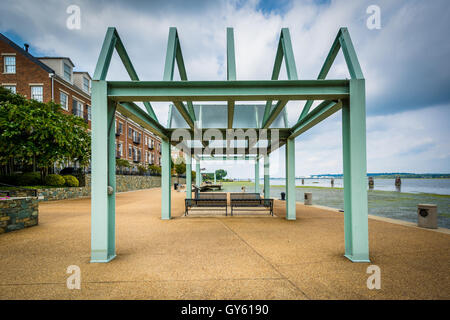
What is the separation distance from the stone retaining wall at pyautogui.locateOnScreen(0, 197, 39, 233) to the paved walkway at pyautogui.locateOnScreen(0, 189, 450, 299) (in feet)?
1.17

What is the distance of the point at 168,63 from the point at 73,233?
18.5ft

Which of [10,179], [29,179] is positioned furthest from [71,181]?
[10,179]

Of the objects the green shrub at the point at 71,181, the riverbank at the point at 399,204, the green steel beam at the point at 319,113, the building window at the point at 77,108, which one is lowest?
the riverbank at the point at 399,204

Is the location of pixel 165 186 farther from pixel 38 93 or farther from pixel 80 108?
pixel 80 108

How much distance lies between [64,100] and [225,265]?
25800 mm

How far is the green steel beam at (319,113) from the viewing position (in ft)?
16.6

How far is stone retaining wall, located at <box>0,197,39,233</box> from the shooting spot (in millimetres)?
6773

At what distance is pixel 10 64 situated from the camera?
71.2 feet

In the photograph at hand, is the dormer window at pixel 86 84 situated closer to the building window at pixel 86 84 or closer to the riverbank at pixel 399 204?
the building window at pixel 86 84

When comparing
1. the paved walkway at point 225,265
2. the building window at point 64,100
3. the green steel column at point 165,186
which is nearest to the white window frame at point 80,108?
the building window at point 64,100

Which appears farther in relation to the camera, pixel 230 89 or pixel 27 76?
pixel 27 76

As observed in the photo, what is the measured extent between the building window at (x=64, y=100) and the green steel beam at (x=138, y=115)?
19986 mm
